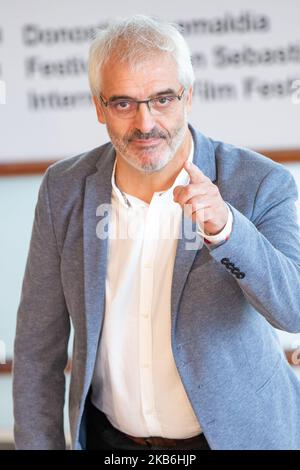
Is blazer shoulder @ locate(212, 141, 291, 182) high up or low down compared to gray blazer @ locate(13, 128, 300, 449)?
up

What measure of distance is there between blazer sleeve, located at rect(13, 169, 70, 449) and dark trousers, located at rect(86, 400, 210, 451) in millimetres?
83

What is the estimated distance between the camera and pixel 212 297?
1366 mm

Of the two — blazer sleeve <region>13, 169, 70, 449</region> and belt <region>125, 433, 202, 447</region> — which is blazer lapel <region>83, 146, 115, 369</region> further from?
belt <region>125, 433, 202, 447</region>

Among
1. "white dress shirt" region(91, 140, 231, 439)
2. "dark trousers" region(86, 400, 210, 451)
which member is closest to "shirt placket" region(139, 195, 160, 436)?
"white dress shirt" region(91, 140, 231, 439)

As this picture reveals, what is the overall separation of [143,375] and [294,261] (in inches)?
15.6

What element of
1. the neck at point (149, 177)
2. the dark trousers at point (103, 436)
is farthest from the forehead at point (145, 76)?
the dark trousers at point (103, 436)

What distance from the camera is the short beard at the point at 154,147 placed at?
135 centimetres

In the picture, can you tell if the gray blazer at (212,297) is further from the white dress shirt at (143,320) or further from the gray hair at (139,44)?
the gray hair at (139,44)

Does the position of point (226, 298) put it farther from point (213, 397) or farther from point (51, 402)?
point (51, 402)

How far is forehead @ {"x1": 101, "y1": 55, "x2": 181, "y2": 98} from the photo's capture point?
132 cm

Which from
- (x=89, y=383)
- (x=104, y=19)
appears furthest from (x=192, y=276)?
(x=104, y=19)

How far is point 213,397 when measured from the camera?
4.51 ft

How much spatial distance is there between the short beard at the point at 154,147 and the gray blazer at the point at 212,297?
0.08 meters
